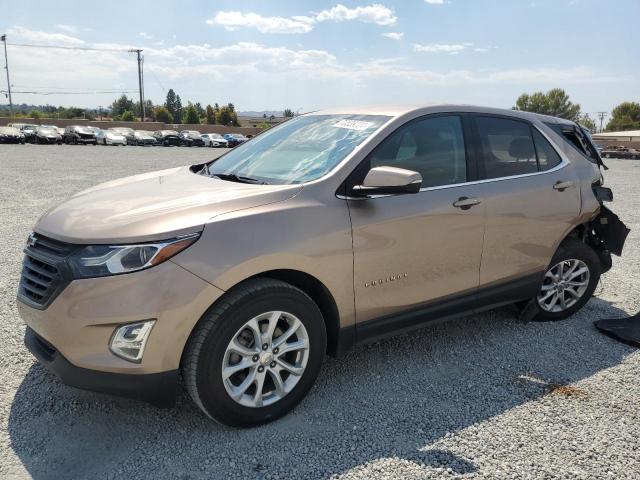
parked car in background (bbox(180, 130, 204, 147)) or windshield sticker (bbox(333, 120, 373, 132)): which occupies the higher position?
windshield sticker (bbox(333, 120, 373, 132))

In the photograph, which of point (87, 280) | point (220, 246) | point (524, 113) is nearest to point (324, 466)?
point (220, 246)

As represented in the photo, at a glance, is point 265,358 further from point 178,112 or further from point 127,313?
point 178,112

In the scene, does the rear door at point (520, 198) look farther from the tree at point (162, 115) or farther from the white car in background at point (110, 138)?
the tree at point (162, 115)

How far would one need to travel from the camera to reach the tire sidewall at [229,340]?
2648 mm

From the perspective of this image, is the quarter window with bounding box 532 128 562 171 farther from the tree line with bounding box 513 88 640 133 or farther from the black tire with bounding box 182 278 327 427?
the tree line with bounding box 513 88 640 133

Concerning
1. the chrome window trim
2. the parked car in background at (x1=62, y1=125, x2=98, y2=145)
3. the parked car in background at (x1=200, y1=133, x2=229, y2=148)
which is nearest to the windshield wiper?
the chrome window trim

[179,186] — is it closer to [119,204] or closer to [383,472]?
[119,204]

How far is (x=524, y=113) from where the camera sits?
14.4ft

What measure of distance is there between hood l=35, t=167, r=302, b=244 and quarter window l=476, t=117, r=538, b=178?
63.9 inches

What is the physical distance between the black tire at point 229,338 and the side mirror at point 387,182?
28.1 inches

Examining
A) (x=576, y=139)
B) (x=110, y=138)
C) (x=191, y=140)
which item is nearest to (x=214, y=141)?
(x=191, y=140)

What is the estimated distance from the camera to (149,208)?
280 cm

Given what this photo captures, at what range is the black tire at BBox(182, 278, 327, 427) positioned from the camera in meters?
2.63

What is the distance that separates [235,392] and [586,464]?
186 cm
